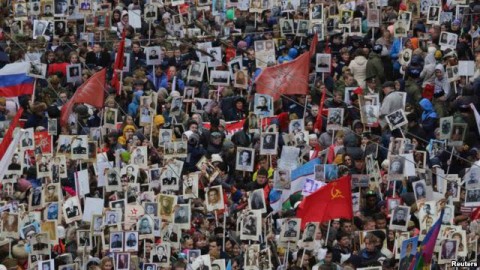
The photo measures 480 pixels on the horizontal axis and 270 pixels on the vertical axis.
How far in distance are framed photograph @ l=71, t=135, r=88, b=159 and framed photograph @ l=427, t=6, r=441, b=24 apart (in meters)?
7.14

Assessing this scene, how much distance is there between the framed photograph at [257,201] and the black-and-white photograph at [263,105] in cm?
478

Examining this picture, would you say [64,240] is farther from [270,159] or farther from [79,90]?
[79,90]

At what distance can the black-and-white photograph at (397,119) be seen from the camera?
40875 millimetres

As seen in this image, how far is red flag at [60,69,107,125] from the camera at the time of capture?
44906 millimetres

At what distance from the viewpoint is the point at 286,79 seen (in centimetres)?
4456

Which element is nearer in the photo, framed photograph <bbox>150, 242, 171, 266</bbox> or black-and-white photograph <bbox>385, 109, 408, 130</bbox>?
framed photograph <bbox>150, 242, 171, 266</bbox>

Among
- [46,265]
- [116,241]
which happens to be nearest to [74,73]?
[116,241]

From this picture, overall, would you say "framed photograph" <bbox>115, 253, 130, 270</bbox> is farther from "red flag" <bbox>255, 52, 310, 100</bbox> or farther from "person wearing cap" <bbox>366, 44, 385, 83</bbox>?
"person wearing cap" <bbox>366, 44, 385, 83</bbox>

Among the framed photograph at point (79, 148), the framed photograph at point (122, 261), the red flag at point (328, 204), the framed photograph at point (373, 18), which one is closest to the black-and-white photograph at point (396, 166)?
the red flag at point (328, 204)

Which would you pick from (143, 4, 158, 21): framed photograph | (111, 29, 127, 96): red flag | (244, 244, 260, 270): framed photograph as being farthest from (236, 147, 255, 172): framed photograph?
(143, 4, 158, 21): framed photograph

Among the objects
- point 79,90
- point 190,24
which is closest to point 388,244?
point 79,90

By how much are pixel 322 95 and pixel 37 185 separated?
5064 mm

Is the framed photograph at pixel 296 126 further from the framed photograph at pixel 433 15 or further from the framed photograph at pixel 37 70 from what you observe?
the framed photograph at pixel 37 70

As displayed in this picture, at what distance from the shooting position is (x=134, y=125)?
44.0 meters
